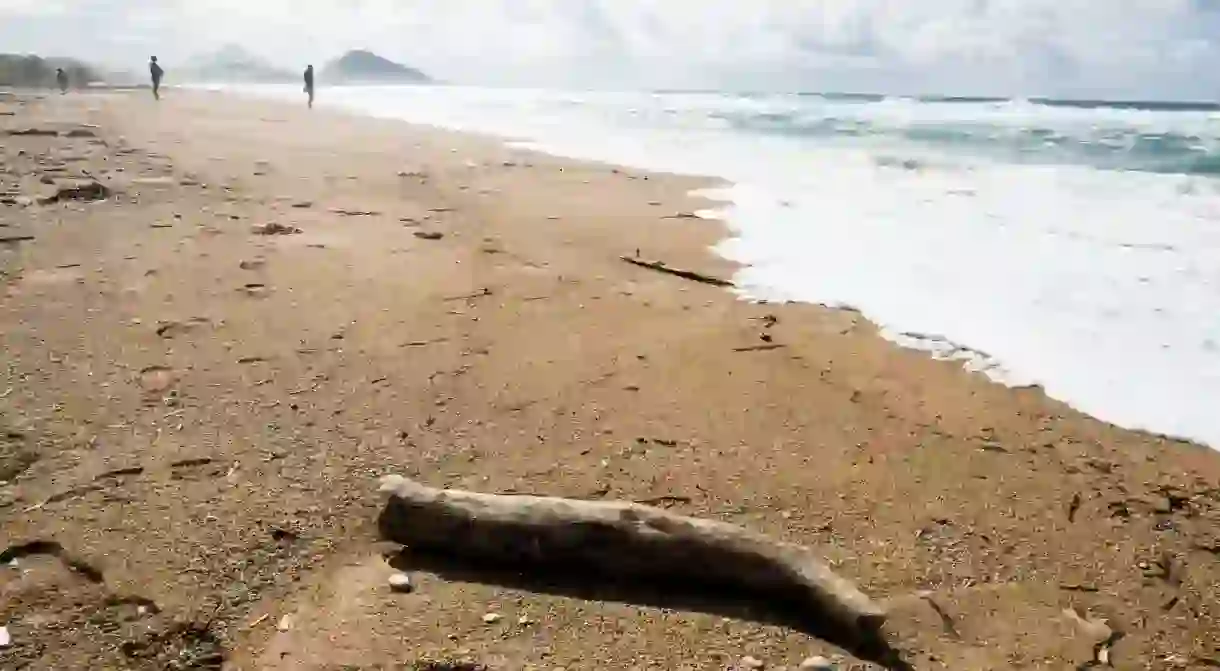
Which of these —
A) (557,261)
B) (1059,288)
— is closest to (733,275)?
(557,261)


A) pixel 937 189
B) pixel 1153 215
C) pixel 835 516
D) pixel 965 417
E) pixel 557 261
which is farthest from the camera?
pixel 937 189

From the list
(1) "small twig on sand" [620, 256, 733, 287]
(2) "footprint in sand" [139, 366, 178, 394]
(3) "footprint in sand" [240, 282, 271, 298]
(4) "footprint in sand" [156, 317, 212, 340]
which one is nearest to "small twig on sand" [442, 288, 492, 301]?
(3) "footprint in sand" [240, 282, 271, 298]

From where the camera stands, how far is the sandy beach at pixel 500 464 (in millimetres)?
2088

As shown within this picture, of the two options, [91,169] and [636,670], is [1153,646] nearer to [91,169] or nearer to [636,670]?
[636,670]

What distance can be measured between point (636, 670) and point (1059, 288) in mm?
4913

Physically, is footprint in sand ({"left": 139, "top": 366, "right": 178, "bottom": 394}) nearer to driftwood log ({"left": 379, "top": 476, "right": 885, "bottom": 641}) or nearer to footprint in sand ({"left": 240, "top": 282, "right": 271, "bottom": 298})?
footprint in sand ({"left": 240, "top": 282, "right": 271, "bottom": 298})

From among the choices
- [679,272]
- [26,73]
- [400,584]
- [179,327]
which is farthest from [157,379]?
[26,73]

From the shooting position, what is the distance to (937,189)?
1126 cm

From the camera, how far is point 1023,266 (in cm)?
626

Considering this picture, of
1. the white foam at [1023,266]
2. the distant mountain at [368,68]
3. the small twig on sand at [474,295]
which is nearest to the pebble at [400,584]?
the small twig on sand at [474,295]

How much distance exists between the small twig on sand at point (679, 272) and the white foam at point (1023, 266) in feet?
A: 0.75

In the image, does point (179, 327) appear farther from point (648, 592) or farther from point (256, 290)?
point (648, 592)

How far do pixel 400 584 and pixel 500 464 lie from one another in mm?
762

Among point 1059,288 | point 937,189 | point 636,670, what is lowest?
point 636,670
